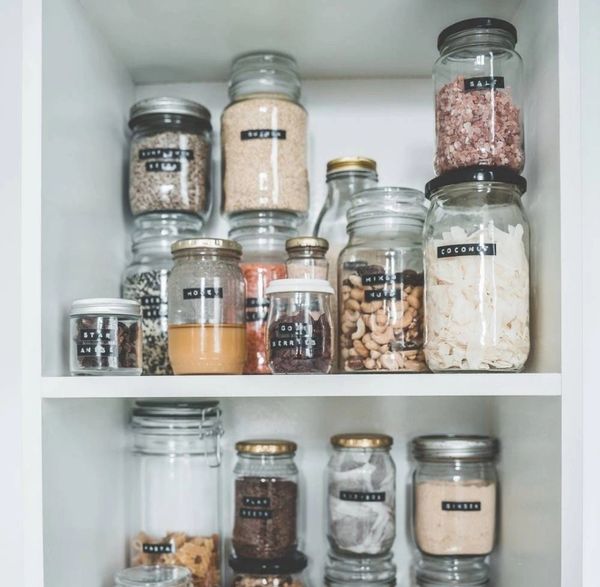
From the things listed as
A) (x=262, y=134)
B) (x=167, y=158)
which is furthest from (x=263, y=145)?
(x=167, y=158)

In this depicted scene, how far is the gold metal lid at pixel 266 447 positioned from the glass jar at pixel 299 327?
0.19 meters

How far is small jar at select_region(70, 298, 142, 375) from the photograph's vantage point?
90 cm

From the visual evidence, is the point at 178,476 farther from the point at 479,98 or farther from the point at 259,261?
the point at 479,98

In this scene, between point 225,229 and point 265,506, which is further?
point 225,229

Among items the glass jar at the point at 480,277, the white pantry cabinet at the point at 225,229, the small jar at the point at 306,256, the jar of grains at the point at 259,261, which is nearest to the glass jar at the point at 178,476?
the white pantry cabinet at the point at 225,229

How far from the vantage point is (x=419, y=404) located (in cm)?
116

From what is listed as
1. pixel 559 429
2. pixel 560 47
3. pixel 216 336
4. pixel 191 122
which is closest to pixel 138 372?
pixel 216 336

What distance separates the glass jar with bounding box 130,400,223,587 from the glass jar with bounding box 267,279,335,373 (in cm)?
24

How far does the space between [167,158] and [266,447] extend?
40 cm

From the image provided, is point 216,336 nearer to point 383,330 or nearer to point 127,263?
point 383,330

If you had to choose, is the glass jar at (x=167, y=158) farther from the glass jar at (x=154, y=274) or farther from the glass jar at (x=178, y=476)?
the glass jar at (x=178, y=476)

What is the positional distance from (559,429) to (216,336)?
38cm

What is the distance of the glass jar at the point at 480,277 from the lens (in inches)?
33.7

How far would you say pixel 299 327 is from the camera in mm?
897
